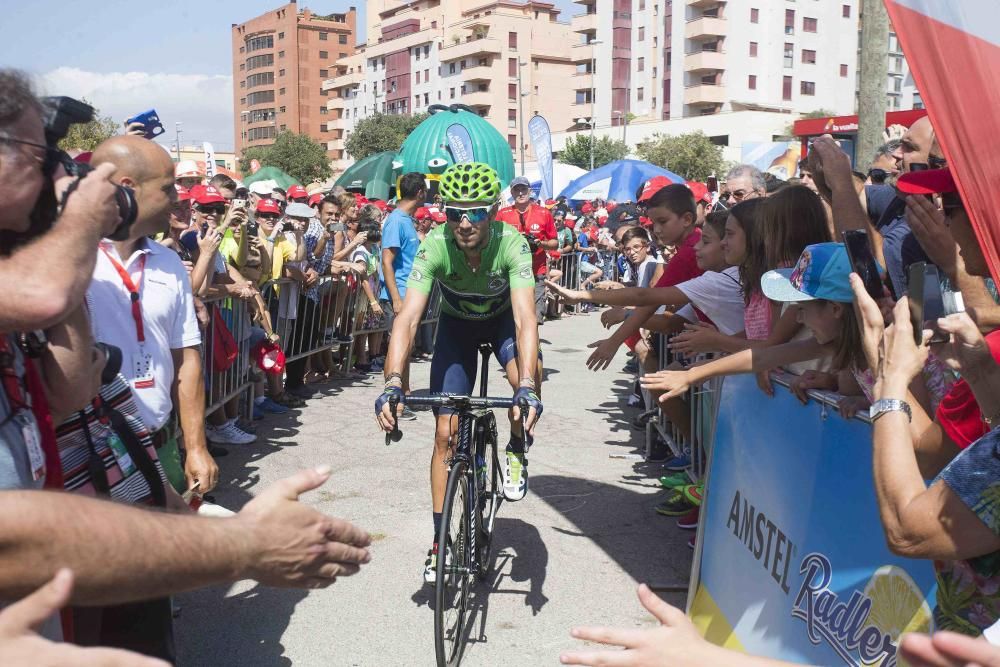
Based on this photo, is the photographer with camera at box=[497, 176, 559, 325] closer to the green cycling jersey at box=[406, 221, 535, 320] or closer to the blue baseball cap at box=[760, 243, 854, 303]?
the green cycling jersey at box=[406, 221, 535, 320]

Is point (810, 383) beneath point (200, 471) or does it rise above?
above

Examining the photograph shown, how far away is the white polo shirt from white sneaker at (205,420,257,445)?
Answer: 4377 mm

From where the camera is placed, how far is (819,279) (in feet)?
10.7

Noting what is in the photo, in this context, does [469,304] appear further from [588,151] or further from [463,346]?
[588,151]

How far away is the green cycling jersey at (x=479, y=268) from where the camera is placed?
16.7 feet

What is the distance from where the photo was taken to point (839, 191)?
4.05 m

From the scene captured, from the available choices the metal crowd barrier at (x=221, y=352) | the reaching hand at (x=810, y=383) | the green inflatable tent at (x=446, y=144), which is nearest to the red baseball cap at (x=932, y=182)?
the reaching hand at (x=810, y=383)

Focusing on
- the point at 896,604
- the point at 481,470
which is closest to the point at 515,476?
the point at 481,470

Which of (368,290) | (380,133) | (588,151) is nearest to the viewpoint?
(368,290)

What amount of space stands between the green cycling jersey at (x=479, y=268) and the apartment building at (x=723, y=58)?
80.8 m

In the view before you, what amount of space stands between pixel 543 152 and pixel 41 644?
23.8 metres

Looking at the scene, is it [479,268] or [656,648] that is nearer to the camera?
[656,648]

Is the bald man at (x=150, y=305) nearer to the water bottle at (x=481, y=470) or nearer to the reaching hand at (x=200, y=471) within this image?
the reaching hand at (x=200, y=471)

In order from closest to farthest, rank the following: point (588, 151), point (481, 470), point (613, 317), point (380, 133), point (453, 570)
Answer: point (453, 570) < point (481, 470) < point (613, 317) < point (588, 151) < point (380, 133)
